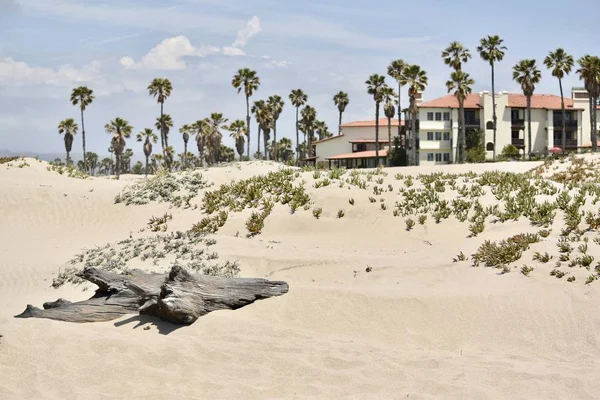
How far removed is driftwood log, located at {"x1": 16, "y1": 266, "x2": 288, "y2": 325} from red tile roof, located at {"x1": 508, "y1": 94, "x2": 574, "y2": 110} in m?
68.0

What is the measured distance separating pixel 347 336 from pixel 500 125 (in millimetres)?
67084

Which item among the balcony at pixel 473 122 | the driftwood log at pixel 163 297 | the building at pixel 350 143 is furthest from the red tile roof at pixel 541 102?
the driftwood log at pixel 163 297

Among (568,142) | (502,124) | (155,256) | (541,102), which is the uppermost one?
(541,102)

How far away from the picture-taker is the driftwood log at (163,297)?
1003 cm

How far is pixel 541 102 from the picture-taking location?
243 ft

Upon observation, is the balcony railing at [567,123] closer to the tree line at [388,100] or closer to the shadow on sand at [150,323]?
the tree line at [388,100]

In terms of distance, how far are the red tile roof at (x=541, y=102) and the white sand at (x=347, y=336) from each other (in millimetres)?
62251

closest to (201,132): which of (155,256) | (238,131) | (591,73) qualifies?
(238,131)

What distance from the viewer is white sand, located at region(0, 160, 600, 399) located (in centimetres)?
746

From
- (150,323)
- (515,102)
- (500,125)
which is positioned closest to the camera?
(150,323)

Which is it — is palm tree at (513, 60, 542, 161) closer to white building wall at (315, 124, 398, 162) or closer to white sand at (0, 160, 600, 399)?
white building wall at (315, 124, 398, 162)

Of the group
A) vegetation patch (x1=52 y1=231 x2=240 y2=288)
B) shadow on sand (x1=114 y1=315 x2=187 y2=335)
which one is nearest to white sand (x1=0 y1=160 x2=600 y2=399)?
shadow on sand (x1=114 y1=315 x2=187 y2=335)

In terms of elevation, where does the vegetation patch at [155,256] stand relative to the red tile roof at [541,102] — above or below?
below

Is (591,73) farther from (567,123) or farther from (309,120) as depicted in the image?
(309,120)
